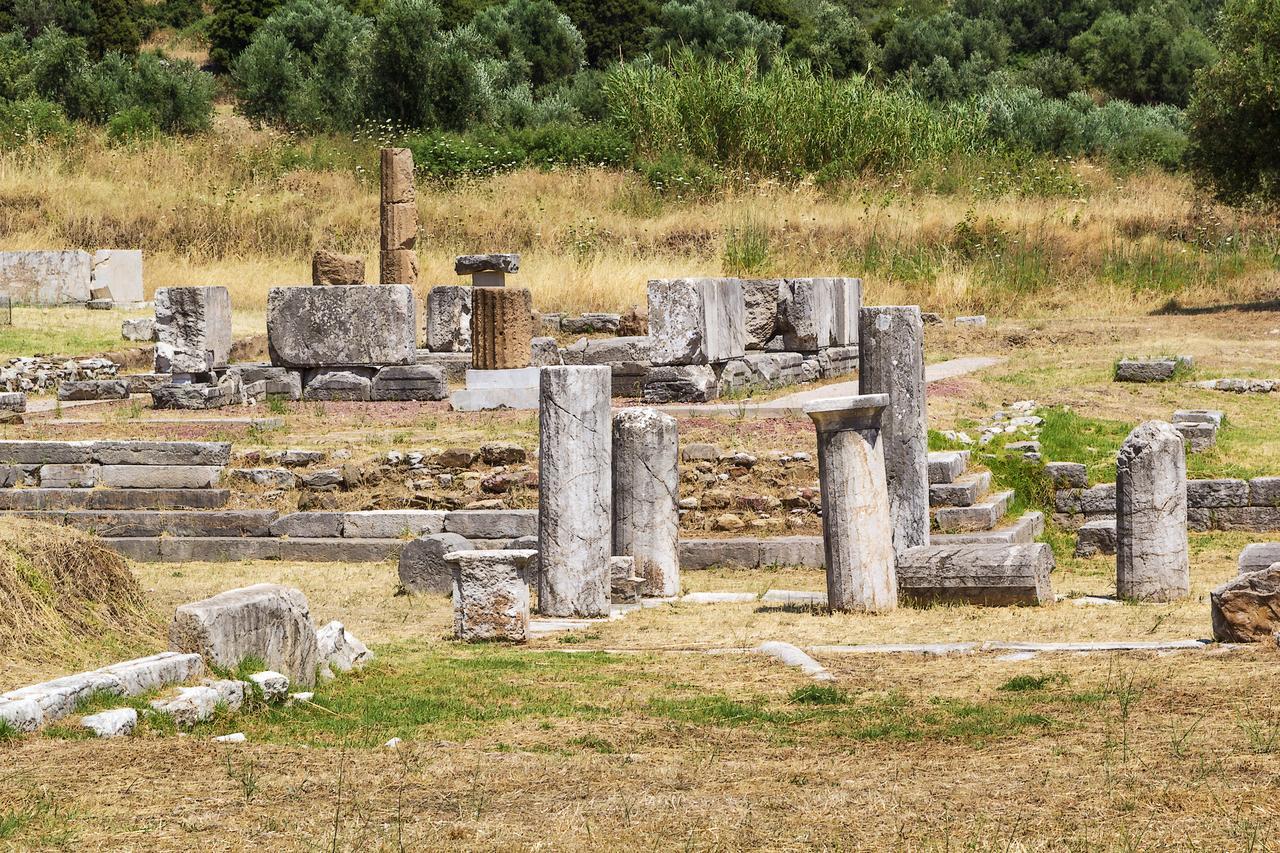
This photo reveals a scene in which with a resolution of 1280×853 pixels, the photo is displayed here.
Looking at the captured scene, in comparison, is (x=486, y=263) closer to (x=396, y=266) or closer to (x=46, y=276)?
(x=396, y=266)

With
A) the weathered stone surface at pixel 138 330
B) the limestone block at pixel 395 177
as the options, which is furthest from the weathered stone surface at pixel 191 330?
the limestone block at pixel 395 177

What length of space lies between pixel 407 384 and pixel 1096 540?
31.4 ft

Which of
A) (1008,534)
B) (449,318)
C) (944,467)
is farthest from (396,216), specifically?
(1008,534)

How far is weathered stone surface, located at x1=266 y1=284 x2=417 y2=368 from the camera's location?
20.6 metres

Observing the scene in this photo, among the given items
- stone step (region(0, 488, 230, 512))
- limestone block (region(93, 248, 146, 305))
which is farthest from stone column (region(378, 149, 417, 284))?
stone step (region(0, 488, 230, 512))

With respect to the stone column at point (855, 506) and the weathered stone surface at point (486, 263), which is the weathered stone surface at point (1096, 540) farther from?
the weathered stone surface at point (486, 263)

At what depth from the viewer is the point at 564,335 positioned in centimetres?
2389

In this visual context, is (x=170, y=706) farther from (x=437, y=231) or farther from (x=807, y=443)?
(x=437, y=231)

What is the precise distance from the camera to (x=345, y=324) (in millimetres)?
20656

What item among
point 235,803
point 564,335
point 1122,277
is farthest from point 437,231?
point 235,803

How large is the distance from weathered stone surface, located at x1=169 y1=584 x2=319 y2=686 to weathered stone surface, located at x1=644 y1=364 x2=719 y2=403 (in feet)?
34.4

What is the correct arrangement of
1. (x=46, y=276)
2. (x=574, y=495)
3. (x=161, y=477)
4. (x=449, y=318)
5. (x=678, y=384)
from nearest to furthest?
(x=574, y=495)
(x=161, y=477)
(x=678, y=384)
(x=449, y=318)
(x=46, y=276)

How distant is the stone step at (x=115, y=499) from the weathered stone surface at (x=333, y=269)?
6608 mm

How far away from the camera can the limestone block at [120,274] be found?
28.8m
